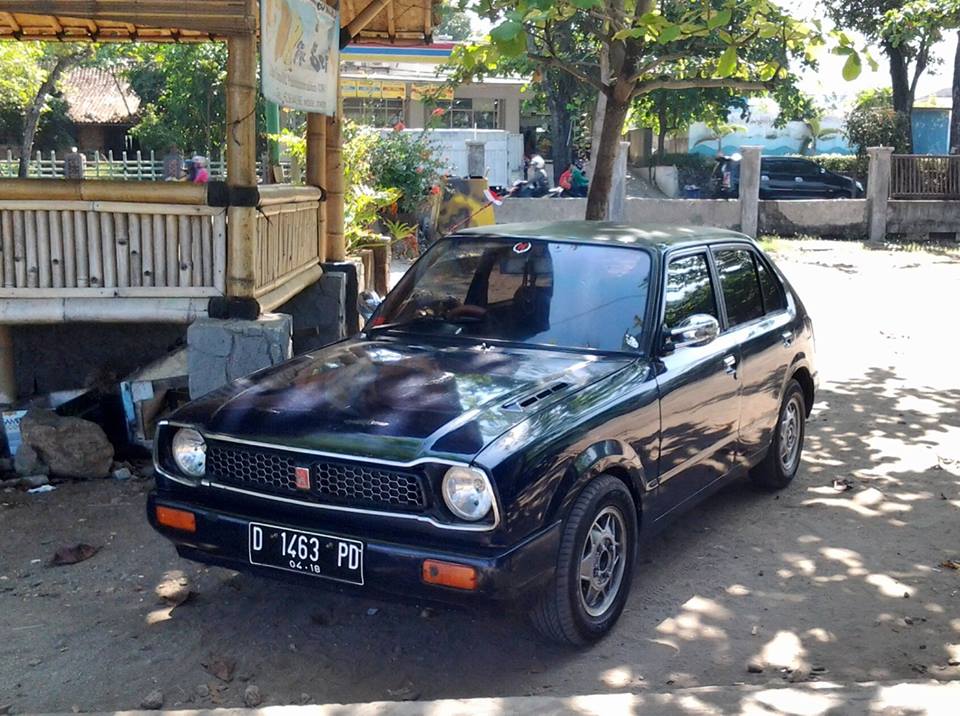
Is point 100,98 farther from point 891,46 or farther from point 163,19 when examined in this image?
point 163,19

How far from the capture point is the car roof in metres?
5.37

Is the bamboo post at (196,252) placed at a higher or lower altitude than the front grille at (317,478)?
higher

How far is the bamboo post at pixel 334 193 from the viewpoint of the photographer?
378 inches

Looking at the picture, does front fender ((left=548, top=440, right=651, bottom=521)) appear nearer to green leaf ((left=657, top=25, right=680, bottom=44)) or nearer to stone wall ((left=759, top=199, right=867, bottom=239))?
green leaf ((left=657, top=25, right=680, bottom=44))

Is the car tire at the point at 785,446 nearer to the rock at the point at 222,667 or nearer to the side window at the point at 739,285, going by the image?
the side window at the point at 739,285

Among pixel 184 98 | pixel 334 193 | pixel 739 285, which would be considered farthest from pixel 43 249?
pixel 184 98

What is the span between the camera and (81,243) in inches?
265

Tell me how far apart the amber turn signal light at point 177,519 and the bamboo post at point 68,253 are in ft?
9.47

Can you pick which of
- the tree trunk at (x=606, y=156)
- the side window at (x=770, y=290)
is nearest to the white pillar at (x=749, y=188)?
the tree trunk at (x=606, y=156)

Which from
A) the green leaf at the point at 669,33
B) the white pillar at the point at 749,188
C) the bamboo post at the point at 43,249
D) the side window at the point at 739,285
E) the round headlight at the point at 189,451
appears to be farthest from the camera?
the white pillar at the point at 749,188

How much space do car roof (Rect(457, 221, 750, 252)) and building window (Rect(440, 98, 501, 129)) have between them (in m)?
28.5

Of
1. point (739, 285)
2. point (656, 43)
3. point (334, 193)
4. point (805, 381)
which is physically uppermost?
point (656, 43)

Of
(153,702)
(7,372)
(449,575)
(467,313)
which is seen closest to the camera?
(449,575)

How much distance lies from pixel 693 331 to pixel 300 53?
11.8 feet
